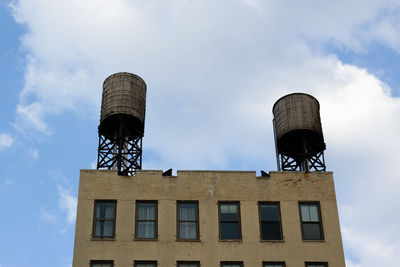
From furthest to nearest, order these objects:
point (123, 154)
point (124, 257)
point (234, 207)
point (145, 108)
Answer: point (145, 108) → point (123, 154) → point (234, 207) → point (124, 257)

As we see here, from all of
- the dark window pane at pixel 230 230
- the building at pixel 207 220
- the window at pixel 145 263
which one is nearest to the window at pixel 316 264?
the building at pixel 207 220

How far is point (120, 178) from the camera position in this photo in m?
33.6

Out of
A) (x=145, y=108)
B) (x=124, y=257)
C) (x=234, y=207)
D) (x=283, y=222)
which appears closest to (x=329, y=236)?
(x=283, y=222)

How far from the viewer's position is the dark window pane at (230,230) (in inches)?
1283

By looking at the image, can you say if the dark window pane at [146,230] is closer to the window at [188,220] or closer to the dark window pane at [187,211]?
the window at [188,220]

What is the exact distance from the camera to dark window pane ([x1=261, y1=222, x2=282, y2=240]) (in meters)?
32.7

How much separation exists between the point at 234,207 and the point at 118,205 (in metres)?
6.45

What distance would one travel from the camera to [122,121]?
37.7m

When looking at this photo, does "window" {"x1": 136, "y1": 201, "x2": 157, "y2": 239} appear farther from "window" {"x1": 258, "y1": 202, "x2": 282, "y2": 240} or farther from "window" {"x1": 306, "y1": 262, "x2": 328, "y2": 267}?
"window" {"x1": 306, "y1": 262, "x2": 328, "y2": 267}

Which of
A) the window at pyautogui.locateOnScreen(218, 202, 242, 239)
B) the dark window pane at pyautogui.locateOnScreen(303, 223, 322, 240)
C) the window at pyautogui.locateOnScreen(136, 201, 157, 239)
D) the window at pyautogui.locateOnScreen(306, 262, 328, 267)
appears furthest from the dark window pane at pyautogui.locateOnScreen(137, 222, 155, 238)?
the window at pyautogui.locateOnScreen(306, 262, 328, 267)

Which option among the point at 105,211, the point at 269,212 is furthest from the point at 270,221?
the point at 105,211

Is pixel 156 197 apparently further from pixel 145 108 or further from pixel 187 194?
pixel 145 108

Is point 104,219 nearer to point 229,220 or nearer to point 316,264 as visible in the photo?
point 229,220

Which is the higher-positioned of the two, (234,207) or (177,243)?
(234,207)
